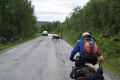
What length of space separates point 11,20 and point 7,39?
23.7 feet

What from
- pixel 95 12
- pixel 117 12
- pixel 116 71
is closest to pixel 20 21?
pixel 95 12

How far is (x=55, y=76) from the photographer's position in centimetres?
1428

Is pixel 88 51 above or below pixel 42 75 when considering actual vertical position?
above

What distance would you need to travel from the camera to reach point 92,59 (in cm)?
902

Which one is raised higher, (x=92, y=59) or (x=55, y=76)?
(x=92, y=59)

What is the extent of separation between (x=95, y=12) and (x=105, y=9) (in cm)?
546

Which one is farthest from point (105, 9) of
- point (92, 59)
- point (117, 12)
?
point (92, 59)

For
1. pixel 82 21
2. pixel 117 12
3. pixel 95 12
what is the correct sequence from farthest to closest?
1. pixel 82 21
2. pixel 95 12
3. pixel 117 12

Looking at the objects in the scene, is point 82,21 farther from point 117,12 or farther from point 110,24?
point 117,12

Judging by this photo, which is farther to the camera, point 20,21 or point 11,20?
point 20,21

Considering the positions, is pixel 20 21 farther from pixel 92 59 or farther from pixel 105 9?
pixel 92 59

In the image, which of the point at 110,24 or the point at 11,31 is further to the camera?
the point at 11,31

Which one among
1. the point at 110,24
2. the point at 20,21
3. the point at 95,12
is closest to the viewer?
the point at 110,24

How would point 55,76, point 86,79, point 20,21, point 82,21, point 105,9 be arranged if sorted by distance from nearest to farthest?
point 86,79 → point 55,76 → point 105,9 → point 82,21 → point 20,21
